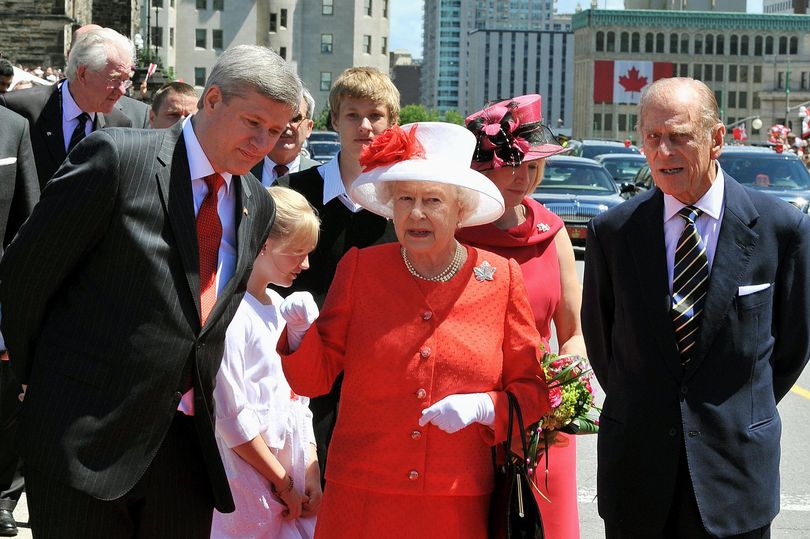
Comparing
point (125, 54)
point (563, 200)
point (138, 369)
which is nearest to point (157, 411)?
point (138, 369)

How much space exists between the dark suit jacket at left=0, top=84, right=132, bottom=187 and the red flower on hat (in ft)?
9.61

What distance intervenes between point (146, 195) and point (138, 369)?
483 millimetres

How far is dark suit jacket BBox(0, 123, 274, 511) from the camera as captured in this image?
3539 millimetres

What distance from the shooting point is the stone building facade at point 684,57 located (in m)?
175

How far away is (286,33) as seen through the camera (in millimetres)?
110438

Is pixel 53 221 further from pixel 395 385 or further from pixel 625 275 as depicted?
pixel 625 275

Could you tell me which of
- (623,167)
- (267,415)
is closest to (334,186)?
(267,415)

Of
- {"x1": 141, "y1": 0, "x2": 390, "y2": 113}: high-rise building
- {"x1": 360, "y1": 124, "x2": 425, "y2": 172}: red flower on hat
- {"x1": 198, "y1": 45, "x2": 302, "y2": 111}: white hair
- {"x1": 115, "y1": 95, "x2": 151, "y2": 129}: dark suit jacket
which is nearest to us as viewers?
{"x1": 198, "y1": 45, "x2": 302, "y2": 111}: white hair

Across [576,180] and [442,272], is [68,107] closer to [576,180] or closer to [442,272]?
[442,272]

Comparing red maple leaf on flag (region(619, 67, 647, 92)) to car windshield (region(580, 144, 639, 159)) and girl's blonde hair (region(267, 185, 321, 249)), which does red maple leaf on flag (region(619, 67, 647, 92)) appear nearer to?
car windshield (region(580, 144, 639, 159))

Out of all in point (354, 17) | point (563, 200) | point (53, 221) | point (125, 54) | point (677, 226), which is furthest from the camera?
point (354, 17)

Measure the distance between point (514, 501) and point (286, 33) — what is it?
10922 cm

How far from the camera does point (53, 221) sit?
11.5 feet

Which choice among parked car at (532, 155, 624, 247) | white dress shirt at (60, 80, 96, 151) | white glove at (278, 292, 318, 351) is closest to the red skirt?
white glove at (278, 292, 318, 351)
